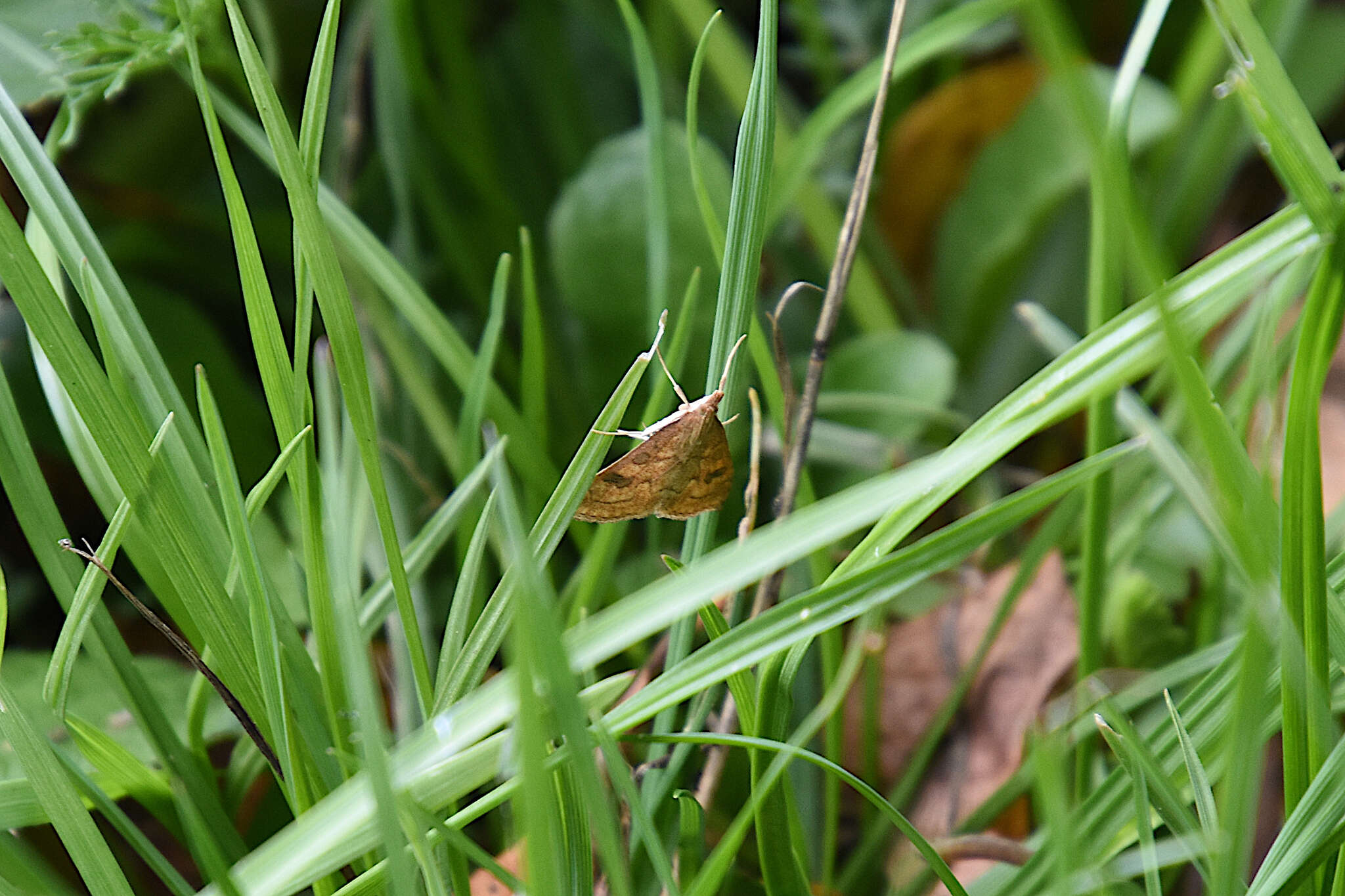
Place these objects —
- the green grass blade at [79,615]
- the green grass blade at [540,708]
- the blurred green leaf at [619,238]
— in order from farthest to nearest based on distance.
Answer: the blurred green leaf at [619,238], the green grass blade at [79,615], the green grass blade at [540,708]

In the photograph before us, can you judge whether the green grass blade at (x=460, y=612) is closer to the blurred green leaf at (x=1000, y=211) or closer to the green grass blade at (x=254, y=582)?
the green grass blade at (x=254, y=582)

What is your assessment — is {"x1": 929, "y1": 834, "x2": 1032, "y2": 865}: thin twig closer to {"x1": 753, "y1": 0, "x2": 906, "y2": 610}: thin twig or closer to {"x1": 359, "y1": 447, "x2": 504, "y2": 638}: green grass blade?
{"x1": 753, "y1": 0, "x2": 906, "y2": 610}: thin twig

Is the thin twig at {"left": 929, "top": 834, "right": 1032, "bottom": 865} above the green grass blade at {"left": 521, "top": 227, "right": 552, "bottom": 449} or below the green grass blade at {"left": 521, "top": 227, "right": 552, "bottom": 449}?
below

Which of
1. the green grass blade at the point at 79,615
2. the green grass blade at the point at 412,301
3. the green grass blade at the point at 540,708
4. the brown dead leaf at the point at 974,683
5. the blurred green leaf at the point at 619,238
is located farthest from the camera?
the blurred green leaf at the point at 619,238

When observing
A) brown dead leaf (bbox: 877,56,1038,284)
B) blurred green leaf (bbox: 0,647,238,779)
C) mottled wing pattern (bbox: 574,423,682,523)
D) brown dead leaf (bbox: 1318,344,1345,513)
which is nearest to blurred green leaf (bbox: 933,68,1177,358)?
brown dead leaf (bbox: 877,56,1038,284)

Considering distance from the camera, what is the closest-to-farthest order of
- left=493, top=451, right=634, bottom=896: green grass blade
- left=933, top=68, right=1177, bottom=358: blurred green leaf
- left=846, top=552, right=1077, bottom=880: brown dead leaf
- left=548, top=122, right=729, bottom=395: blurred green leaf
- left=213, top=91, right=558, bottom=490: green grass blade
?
left=493, top=451, right=634, bottom=896: green grass blade, left=213, top=91, right=558, bottom=490: green grass blade, left=846, top=552, right=1077, bottom=880: brown dead leaf, left=548, top=122, right=729, bottom=395: blurred green leaf, left=933, top=68, right=1177, bottom=358: blurred green leaf

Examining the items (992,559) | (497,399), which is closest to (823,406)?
(992,559)

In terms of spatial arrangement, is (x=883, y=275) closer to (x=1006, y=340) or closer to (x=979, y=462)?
(x=1006, y=340)

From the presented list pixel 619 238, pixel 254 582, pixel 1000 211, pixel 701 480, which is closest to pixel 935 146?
pixel 1000 211

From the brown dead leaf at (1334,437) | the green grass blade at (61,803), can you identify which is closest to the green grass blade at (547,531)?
the green grass blade at (61,803)
